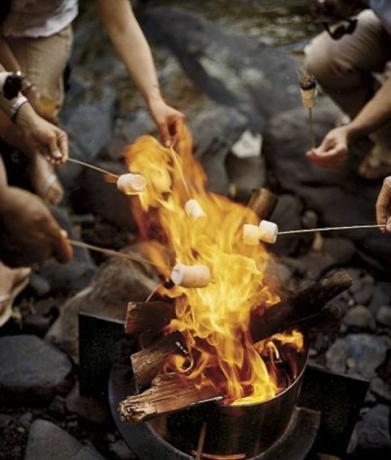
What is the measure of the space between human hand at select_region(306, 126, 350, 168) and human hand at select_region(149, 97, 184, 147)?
92 centimetres

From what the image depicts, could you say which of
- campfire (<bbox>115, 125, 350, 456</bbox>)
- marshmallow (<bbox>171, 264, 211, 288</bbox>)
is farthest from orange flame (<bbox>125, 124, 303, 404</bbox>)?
marshmallow (<bbox>171, 264, 211, 288</bbox>)

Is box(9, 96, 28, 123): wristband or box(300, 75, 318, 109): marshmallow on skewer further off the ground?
box(9, 96, 28, 123): wristband

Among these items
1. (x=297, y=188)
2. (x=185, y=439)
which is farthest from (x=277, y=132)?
(x=185, y=439)

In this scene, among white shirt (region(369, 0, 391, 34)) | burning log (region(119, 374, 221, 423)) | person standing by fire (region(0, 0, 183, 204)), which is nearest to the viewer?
burning log (region(119, 374, 221, 423))

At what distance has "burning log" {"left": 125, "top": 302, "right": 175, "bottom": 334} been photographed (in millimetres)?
2781

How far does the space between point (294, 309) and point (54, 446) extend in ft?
5.00

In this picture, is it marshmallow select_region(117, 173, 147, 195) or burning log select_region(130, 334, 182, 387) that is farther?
marshmallow select_region(117, 173, 147, 195)

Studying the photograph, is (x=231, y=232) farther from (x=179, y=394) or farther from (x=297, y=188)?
(x=297, y=188)

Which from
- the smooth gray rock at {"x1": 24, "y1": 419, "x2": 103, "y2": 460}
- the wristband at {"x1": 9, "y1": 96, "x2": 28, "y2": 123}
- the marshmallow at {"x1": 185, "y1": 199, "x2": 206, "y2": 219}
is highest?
the wristband at {"x1": 9, "y1": 96, "x2": 28, "y2": 123}

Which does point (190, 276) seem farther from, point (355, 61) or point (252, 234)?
point (355, 61)

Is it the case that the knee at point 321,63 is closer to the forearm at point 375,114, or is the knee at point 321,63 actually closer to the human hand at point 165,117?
the forearm at point 375,114

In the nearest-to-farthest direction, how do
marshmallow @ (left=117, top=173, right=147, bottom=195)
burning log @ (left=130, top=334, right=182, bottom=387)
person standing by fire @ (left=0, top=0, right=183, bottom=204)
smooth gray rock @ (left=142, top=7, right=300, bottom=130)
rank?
burning log @ (left=130, top=334, right=182, bottom=387)
marshmallow @ (left=117, top=173, right=147, bottom=195)
person standing by fire @ (left=0, top=0, right=183, bottom=204)
smooth gray rock @ (left=142, top=7, right=300, bottom=130)

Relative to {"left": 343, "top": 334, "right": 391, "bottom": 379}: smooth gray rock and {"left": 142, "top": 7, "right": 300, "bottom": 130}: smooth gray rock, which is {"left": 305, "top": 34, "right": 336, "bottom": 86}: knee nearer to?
{"left": 142, "top": 7, "right": 300, "bottom": 130}: smooth gray rock

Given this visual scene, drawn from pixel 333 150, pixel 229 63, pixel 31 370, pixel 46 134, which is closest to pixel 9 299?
pixel 31 370
